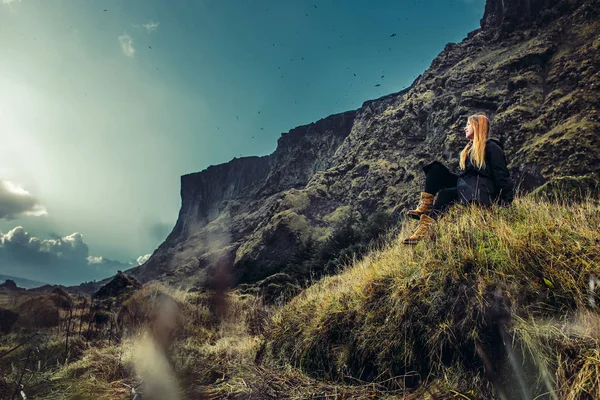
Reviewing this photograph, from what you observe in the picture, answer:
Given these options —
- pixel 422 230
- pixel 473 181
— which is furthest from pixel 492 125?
pixel 422 230

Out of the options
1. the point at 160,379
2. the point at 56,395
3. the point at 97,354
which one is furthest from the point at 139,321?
the point at 56,395

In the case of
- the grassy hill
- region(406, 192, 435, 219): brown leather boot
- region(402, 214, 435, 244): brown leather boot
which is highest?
region(406, 192, 435, 219): brown leather boot

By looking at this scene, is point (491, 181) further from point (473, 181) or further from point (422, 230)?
point (422, 230)

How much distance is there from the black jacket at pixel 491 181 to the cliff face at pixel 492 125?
40.6 feet

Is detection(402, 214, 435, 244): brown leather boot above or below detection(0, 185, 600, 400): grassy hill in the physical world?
above

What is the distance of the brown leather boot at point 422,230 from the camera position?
3.69 metres

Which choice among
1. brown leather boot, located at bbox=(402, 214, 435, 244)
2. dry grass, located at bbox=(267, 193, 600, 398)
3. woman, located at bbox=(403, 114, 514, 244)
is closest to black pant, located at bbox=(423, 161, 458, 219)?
woman, located at bbox=(403, 114, 514, 244)

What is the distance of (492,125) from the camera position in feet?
77.0

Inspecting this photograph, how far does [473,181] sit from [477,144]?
18.2 inches

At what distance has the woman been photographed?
3734mm

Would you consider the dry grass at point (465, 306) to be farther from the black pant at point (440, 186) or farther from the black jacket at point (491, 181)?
the black pant at point (440, 186)

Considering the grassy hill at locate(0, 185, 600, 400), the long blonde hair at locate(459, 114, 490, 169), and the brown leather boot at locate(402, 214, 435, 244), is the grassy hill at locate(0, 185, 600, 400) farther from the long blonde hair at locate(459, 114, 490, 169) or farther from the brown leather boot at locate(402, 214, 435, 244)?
the long blonde hair at locate(459, 114, 490, 169)

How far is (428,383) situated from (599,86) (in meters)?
26.9

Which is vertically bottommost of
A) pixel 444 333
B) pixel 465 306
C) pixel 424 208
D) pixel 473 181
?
pixel 444 333
